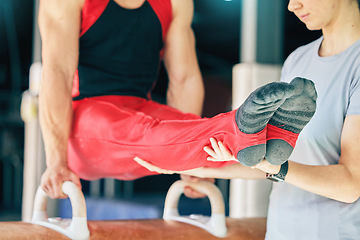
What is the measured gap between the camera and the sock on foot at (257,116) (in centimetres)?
128

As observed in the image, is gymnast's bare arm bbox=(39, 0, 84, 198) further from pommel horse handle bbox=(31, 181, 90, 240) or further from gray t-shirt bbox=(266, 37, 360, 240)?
gray t-shirt bbox=(266, 37, 360, 240)

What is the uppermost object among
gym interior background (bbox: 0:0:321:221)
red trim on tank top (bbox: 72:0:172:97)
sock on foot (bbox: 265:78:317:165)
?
red trim on tank top (bbox: 72:0:172:97)

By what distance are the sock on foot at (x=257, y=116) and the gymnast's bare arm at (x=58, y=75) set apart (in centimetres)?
80

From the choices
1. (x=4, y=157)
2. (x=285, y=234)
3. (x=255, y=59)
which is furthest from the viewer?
(x=4, y=157)

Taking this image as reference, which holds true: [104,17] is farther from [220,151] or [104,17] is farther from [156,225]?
[156,225]

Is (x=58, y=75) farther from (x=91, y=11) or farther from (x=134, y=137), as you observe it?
(x=134, y=137)

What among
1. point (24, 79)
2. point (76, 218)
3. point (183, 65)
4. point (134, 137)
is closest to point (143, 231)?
point (76, 218)

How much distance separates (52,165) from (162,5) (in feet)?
3.07

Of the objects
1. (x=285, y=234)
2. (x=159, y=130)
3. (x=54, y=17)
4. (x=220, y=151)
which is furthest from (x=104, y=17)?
(x=285, y=234)

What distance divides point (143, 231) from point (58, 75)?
0.79 meters

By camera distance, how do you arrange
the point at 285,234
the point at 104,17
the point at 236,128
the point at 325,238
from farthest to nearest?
the point at 104,17
the point at 285,234
the point at 325,238
the point at 236,128

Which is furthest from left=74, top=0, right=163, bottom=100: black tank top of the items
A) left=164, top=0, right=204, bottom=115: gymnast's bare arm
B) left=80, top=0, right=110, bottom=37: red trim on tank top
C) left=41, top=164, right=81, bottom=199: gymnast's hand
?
left=41, top=164, right=81, bottom=199: gymnast's hand

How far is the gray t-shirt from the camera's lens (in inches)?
65.9

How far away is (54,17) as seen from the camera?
194 cm
